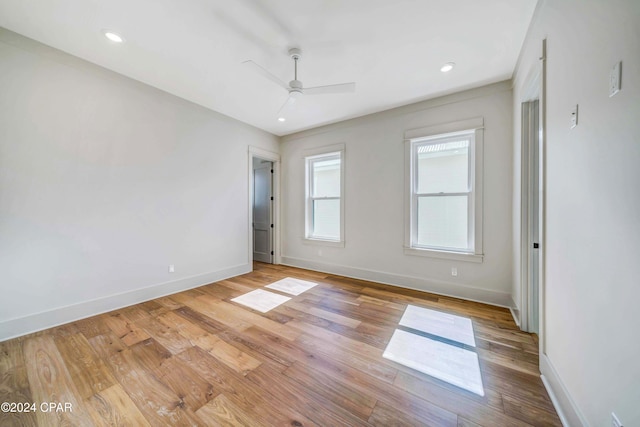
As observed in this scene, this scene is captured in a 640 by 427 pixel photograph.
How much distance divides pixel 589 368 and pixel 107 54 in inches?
180

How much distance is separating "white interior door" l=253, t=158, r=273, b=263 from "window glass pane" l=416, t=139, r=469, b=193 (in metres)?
3.12

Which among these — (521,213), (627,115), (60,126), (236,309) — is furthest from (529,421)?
(60,126)

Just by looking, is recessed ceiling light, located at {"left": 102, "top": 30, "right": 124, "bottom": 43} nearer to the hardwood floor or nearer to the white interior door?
the hardwood floor

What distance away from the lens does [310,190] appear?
4.74m

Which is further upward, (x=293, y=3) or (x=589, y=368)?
(x=293, y=3)

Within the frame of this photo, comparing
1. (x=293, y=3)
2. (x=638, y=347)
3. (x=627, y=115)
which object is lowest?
(x=638, y=347)

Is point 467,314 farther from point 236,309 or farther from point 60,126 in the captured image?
point 60,126

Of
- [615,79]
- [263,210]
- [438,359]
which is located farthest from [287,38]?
[263,210]

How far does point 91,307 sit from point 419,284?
4.22 meters

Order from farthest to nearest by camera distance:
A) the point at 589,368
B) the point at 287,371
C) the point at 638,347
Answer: the point at 287,371
the point at 589,368
the point at 638,347

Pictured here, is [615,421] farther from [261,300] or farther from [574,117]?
[261,300]

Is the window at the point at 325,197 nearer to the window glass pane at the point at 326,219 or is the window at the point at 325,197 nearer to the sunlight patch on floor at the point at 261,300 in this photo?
the window glass pane at the point at 326,219

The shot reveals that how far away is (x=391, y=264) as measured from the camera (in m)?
3.68

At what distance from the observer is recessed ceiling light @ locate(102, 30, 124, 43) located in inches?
82.8
